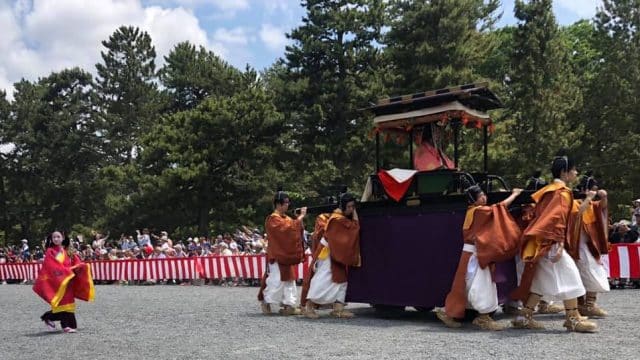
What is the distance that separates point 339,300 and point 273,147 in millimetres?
28096

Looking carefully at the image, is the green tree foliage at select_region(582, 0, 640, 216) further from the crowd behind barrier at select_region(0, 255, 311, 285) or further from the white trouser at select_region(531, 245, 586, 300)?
the white trouser at select_region(531, 245, 586, 300)

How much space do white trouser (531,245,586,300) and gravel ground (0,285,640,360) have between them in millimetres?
473

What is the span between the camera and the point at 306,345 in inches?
316

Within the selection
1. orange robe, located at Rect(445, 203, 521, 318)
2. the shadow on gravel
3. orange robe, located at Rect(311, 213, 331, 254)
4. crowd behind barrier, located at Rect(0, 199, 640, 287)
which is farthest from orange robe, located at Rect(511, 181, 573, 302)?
crowd behind barrier, located at Rect(0, 199, 640, 287)

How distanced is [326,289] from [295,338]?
226cm

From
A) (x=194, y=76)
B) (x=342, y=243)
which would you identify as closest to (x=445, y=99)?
(x=342, y=243)

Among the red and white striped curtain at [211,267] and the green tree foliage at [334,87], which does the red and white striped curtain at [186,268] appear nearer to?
the red and white striped curtain at [211,267]

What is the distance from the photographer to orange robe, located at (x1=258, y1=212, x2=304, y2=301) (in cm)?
1130

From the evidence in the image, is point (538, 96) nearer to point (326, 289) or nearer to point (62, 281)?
point (326, 289)

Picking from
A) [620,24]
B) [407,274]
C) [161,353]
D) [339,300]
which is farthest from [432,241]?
[620,24]

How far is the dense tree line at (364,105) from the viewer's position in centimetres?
3181

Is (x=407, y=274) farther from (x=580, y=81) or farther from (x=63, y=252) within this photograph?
(x=580, y=81)

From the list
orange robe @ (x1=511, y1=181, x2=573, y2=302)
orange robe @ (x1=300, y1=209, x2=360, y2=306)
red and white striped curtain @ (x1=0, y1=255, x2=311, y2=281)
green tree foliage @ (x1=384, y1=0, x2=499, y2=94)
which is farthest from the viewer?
green tree foliage @ (x1=384, y1=0, x2=499, y2=94)

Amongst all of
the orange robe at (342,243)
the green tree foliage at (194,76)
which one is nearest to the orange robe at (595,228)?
the orange robe at (342,243)
